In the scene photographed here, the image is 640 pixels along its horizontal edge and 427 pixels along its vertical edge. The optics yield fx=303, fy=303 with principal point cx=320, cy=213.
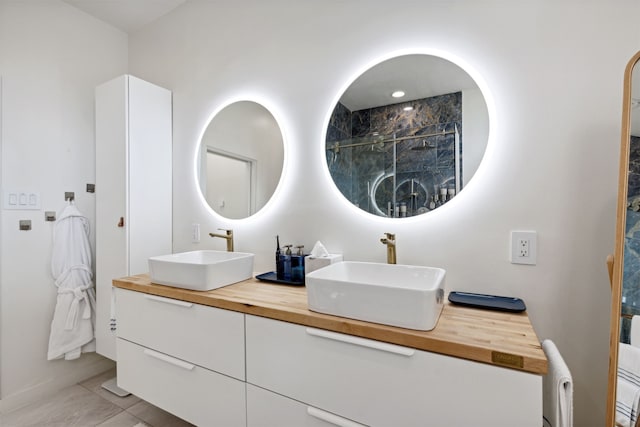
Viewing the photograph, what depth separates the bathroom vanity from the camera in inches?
31.4

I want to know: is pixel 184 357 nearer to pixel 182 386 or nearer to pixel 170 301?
pixel 182 386

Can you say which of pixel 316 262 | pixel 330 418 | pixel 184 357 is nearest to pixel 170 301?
pixel 184 357

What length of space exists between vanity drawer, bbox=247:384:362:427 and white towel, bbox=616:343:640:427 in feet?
2.48

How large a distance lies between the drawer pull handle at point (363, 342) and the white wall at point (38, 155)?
2.04m

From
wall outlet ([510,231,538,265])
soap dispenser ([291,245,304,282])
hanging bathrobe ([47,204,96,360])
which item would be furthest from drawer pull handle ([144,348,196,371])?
wall outlet ([510,231,538,265])

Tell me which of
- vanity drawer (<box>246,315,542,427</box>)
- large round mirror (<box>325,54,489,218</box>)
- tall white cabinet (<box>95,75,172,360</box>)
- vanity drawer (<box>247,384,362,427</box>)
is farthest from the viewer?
tall white cabinet (<box>95,75,172,360</box>)

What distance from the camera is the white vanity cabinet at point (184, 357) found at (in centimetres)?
121

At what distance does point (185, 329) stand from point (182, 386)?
0.27 m

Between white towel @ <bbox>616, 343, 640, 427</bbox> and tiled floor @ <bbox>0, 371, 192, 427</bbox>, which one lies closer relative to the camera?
white towel @ <bbox>616, 343, 640, 427</bbox>

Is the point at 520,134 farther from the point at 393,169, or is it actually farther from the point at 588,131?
the point at 393,169

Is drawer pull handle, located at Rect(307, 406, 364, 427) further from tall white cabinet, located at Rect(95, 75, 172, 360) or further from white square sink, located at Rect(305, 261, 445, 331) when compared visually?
tall white cabinet, located at Rect(95, 75, 172, 360)

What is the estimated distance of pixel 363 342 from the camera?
0.94 m

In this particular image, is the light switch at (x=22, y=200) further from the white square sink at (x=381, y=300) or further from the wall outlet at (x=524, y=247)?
the wall outlet at (x=524, y=247)

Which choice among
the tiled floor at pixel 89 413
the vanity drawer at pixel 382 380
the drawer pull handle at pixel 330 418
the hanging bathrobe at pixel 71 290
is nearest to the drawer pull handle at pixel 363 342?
the vanity drawer at pixel 382 380
